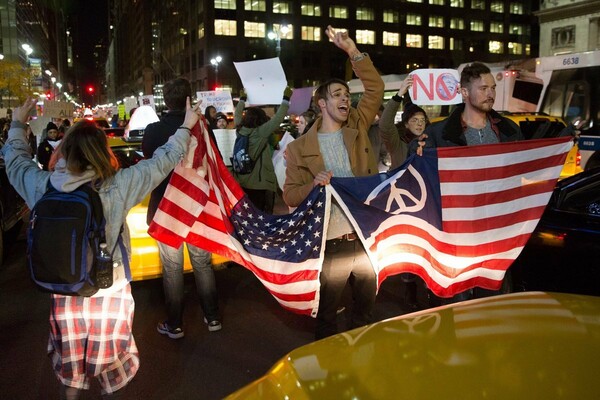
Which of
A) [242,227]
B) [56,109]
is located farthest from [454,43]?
[242,227]

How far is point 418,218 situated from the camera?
4277 mm

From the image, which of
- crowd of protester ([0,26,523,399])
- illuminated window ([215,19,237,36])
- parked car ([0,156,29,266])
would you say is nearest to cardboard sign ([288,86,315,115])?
parked car ([0,156,29,266])

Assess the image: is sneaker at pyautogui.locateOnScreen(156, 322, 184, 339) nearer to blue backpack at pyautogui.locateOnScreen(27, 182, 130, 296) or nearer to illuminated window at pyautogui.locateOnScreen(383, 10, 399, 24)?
blue backpack at pyautogui.locateOnScreen(27, 182, 130, 296)

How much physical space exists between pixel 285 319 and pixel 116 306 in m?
2.55

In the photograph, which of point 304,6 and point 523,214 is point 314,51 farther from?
point 523,214

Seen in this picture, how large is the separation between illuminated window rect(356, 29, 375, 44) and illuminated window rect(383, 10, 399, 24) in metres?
3.33

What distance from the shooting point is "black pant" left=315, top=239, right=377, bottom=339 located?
13.6 ft

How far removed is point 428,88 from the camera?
10.6m

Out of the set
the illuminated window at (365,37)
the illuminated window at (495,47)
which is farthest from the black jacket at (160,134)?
the illuminated window at (495,47)

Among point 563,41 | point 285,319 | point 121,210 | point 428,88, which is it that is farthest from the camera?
point 563,41

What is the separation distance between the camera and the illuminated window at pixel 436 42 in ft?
309

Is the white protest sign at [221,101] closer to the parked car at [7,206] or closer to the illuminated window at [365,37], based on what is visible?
the parked car at [7,206]

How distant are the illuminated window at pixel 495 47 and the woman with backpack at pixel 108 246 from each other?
103m

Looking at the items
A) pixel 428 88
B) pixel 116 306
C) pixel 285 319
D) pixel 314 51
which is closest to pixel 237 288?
pixel 285 319
